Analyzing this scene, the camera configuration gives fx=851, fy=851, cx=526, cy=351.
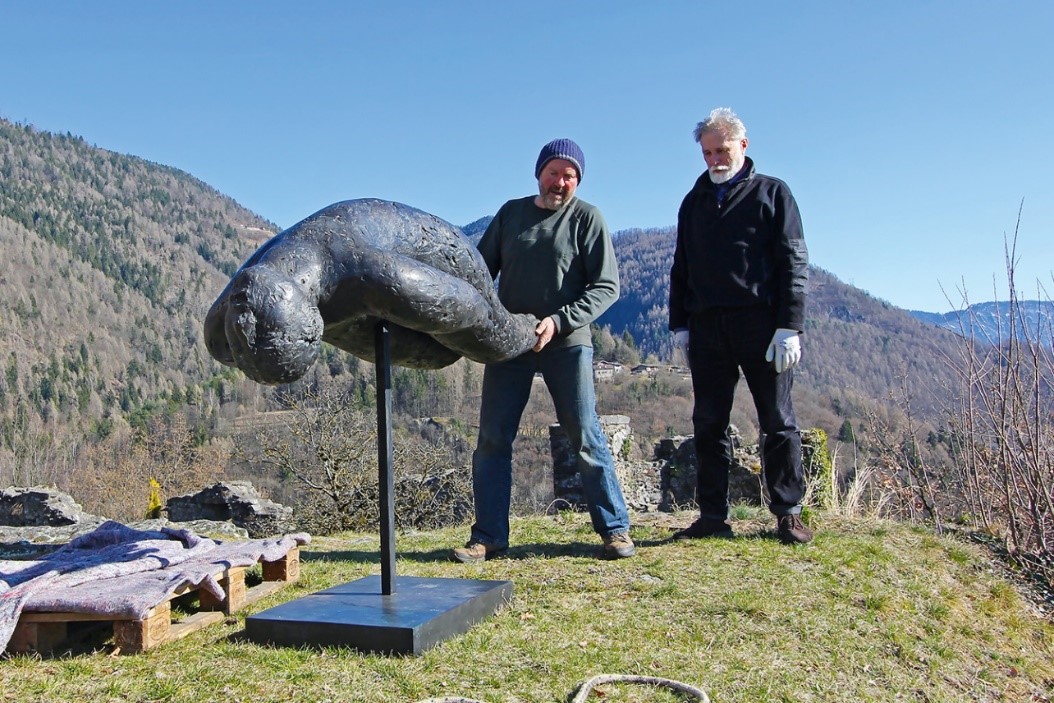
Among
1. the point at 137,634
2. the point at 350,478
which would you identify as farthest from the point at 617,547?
the point at 350,478

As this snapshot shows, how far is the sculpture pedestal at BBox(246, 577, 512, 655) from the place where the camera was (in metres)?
2.89

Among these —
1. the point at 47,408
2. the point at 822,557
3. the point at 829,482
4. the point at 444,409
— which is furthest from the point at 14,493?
the point at 47,408

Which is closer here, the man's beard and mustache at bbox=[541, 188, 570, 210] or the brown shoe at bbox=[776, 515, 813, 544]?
the man's beard and mustache at bbox=[541, 188, 570, 210]

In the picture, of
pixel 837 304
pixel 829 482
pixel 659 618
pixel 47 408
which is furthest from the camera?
pixel 837 304

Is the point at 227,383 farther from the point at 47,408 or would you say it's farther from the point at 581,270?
the point at 581,270

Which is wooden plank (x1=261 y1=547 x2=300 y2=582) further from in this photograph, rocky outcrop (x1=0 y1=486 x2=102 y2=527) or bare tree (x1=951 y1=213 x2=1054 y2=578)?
rocky outcrop (x1=0 y1=486 x2=102 y2=527)

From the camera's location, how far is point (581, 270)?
14.6ft

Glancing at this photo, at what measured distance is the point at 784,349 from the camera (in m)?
4.31

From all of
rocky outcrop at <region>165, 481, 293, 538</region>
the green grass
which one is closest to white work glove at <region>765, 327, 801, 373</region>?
the green grass

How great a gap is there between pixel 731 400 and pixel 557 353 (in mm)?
1132

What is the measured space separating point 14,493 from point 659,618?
1299 centimetres

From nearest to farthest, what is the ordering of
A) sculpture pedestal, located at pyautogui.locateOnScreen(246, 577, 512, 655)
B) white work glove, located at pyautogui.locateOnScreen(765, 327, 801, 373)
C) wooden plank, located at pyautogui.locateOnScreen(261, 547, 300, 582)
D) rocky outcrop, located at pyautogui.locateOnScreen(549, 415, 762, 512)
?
sculpture pedestal, located at pyautogui.locateOnScreen(246, 577, 512, 655)
wooden plank, located at pyautogui.locateOnScreen(261, 547, 300, 582)
white work glove, located at pyautogui.locateOnScreen(765, 327, 801, 373)
rocky outcrop, located at pyautogui.locateOnScreen(549, 415, 762, 512)

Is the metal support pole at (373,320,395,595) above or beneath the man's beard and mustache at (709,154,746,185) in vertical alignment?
beneath

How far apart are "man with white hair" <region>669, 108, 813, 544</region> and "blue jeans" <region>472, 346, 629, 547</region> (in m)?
0.75
